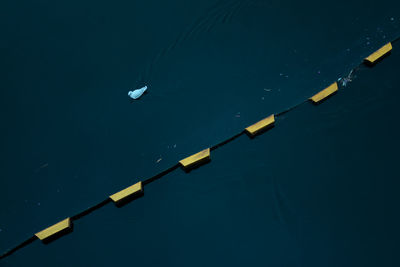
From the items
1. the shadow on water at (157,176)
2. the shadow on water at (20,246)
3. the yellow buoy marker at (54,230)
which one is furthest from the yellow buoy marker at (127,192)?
Result: the shadow on water at (20,246)

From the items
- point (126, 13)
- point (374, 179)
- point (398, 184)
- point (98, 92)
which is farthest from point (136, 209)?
point (398, 184)

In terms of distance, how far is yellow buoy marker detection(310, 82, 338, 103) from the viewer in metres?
2.41

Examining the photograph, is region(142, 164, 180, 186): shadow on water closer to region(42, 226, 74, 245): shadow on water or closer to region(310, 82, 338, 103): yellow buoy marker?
region(42, 226, 74, 245): shadow on water

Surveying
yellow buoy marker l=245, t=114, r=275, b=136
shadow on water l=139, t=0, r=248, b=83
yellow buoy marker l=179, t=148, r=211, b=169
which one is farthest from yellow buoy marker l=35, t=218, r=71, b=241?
yellow buoy marker l=245, t=114, r=275, b=136

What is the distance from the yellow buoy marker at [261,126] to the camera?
7.65ft

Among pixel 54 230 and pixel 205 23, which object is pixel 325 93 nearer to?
pixel 205 23

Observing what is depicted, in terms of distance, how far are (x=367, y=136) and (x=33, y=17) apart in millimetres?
2191

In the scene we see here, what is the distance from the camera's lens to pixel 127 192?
86.7 inches

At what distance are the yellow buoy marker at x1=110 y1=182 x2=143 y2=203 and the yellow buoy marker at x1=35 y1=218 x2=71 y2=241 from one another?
0.94ft

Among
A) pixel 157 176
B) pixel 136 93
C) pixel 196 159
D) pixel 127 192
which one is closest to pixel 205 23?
pixel 136 93

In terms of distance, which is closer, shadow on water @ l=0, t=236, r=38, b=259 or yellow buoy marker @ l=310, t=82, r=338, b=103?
shadow on water @ l=0, t=236, r=38, b=259

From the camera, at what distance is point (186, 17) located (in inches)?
94.4

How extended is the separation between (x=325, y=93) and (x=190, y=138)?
922 millimetres

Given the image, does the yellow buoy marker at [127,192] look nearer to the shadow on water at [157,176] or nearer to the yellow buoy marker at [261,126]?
the shadow on water at [157,176]
